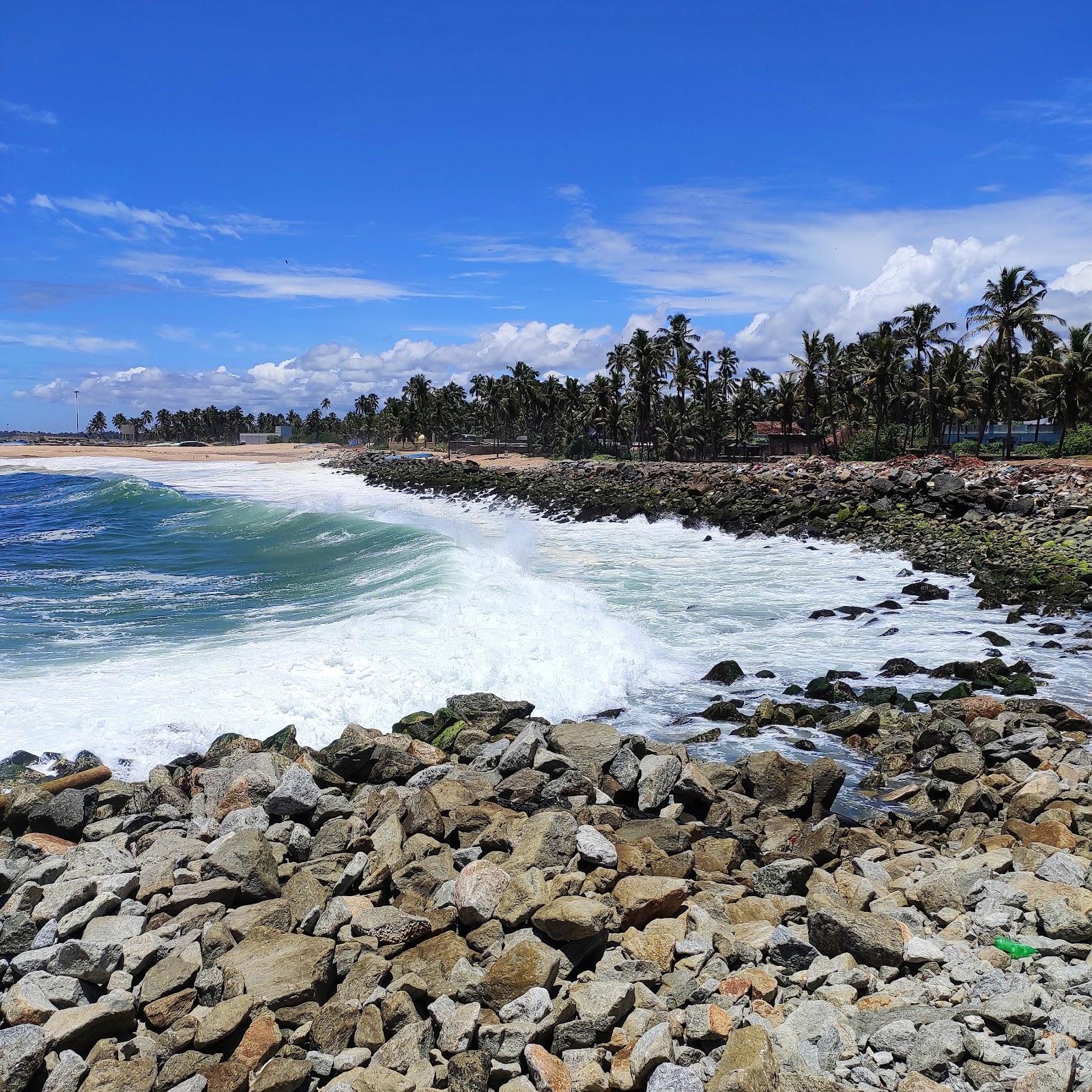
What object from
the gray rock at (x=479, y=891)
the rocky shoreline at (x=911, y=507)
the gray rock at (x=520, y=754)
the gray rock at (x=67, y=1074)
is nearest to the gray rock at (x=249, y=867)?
the gray rock at (x=479, y=891)

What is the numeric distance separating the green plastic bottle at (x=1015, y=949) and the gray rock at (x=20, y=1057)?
4937 millimetres

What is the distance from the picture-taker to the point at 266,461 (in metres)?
92.0

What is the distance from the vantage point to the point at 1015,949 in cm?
459

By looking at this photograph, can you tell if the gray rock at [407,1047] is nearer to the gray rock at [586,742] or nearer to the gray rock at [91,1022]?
the gray rock at [91,1022]

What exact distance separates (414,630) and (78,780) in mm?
6525

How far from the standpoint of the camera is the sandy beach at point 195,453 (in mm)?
96062

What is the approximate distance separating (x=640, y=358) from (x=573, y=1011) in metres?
73.6

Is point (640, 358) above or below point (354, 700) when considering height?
above

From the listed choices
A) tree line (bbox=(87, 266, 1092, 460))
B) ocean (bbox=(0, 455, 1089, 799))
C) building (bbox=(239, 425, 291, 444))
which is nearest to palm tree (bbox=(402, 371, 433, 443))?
tree line (bbox=(87, 266, 1092, 460))

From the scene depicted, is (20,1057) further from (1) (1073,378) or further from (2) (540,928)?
(1) (1073,378)

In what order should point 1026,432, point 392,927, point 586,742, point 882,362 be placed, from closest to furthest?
point 392,927 < point 586,742 < point 882,362 < point 1026,432

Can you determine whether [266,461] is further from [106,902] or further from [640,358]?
[106,902]

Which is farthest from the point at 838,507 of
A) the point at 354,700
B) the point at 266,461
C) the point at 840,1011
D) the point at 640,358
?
the point at 266,461

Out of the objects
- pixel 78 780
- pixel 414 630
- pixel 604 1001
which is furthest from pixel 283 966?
pixel 414 630
